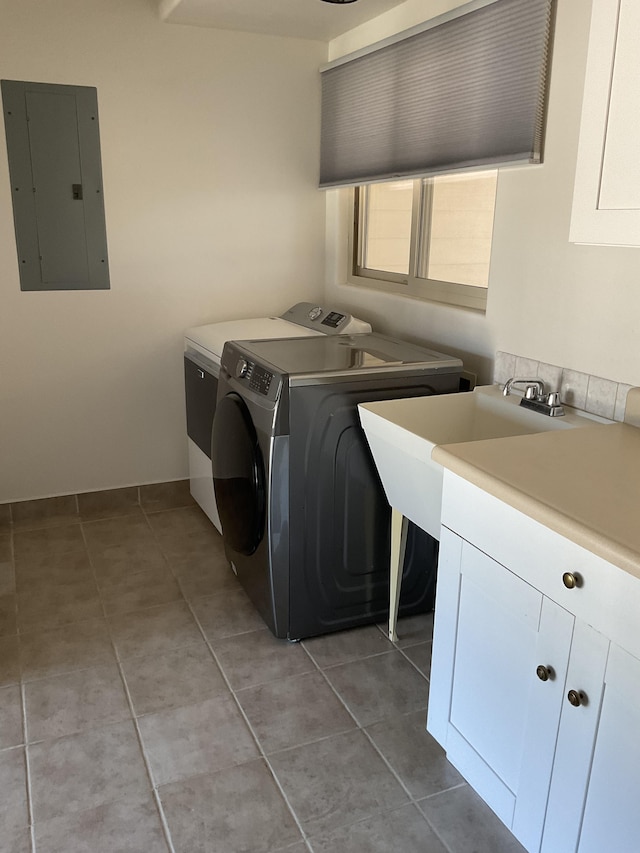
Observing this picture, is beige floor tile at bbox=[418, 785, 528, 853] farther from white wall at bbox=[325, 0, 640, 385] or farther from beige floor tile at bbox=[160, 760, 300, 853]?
white wall at bbox=[325, 0, 640, 385]

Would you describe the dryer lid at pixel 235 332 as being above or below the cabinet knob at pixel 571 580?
above

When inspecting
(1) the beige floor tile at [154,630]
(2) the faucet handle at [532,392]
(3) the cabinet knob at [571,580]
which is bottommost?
(1) the beige floor tile at [154,630]

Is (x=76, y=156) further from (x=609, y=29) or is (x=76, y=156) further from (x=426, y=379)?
(x=609, y=29)

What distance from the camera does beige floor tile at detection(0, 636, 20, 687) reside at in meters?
2.21

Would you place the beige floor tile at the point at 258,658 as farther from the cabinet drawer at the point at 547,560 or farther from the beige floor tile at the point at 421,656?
the cabinet drawer at the point at 547,560

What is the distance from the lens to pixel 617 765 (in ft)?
3.99

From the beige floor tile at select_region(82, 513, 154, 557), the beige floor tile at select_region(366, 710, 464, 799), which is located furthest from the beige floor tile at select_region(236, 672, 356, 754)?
the beige floor tile at select_region(82, 513, 154, 557)

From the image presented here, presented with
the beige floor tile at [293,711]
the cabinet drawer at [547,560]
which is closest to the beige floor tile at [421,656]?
the beige floor tile at [293,711]

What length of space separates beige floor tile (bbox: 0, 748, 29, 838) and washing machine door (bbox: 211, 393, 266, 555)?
92 cm

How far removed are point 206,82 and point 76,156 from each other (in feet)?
2.17

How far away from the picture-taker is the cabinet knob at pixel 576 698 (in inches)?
50.4

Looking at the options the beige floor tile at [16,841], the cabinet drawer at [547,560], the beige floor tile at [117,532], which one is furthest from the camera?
the beige floor tile at [117,532]

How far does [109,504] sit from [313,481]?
153 cm

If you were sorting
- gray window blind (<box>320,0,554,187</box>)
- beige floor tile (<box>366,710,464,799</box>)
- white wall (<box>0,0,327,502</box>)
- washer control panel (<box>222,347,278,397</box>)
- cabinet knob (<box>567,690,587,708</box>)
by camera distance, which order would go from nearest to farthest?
1. cabinet knob (<box>567,690,587,708</box>)
2. beige floor tile (<box>366,710,464,799</box>)
3. gray window blind (<box>320,0,554,187</box>)
4. washer control panel (<box>222,347,278,397</box>)
5. white wall (<box>0,0,327,502</box>)
